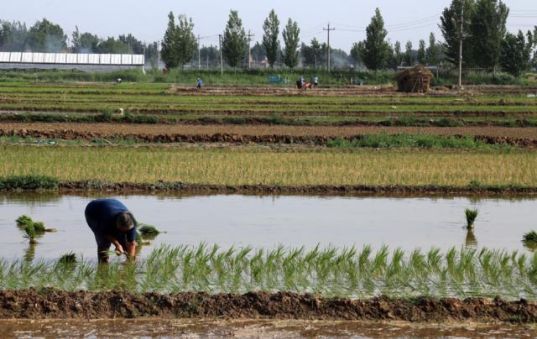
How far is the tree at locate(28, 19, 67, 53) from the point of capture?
111625 millimetres

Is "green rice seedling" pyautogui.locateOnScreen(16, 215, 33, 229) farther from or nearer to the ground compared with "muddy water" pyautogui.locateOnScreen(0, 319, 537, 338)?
farther from the ground

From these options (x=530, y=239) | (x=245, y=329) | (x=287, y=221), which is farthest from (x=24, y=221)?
(x=530, y=239)

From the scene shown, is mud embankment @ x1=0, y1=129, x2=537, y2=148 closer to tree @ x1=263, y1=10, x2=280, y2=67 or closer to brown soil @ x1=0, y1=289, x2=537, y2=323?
brown soil @ x1=0, y1=289, x2=537, y2=323

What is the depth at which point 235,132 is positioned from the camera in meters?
23.6

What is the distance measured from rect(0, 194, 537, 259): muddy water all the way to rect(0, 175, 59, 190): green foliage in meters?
0.37

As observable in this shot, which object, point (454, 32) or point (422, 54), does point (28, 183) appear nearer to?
point (454, 32)

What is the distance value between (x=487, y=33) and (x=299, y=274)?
60.5 metres

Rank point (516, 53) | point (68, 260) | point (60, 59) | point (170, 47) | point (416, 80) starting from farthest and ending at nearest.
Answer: point (60, 59), point (170, 47), point (516, 53), point (416, 80), point (68, 260)

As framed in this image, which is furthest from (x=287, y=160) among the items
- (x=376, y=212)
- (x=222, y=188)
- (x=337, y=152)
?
(x=376, y=212)

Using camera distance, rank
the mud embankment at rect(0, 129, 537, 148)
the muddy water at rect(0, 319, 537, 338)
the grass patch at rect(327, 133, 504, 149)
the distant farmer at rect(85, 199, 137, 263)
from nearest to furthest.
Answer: the muddy water at rect(0, 319, 537, 338), the distant farmer at rect(85, 199, 137, 263), the grass patch at rect(327, 133, 504, 149), the mud embankment at rect(0, 129, 537, 148)

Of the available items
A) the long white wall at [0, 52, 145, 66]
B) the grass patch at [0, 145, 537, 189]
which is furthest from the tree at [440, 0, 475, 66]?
the grass patch at [0, 145, 537, 189]

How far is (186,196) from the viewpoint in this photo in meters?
13.8

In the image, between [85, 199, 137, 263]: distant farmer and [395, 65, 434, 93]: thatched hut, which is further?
[395, 65, 434, 93]: thatched hut

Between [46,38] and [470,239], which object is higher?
[46,38]
